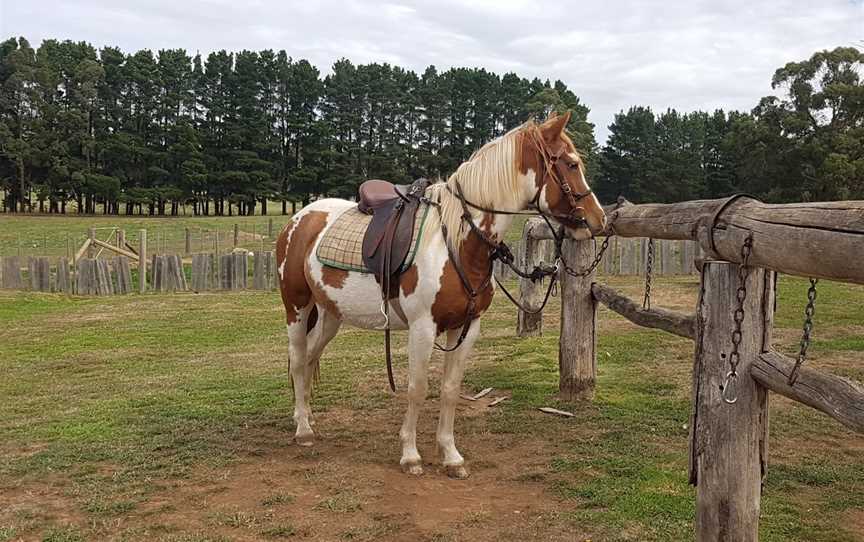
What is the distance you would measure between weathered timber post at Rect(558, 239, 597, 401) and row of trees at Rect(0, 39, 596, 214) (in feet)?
123

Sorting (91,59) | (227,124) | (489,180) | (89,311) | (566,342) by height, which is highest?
(91,59)

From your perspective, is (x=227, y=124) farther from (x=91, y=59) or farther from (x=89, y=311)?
(x=89, y=311)

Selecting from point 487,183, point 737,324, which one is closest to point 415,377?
point 487,183

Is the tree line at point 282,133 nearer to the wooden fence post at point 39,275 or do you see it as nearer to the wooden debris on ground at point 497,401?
the wooden fence post at point 39,275

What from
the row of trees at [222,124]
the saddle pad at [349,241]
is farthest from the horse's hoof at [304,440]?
the row of trees at [222,124]

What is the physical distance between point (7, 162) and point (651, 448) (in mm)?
51315

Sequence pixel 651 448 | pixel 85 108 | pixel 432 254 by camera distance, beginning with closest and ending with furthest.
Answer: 1. pixel 432 254
2. pixel 651 448
3. pixel 85 108

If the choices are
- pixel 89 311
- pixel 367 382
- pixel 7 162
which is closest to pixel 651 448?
pixel 367 382

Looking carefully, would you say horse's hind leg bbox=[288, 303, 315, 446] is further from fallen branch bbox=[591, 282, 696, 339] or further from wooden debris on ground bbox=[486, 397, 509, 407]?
fallen branch bbox=[591, 282, 696, 339]

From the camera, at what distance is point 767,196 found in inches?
1351

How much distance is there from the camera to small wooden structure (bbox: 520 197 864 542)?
2.07m

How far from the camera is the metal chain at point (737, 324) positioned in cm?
237

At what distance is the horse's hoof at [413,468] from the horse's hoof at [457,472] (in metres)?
0.18

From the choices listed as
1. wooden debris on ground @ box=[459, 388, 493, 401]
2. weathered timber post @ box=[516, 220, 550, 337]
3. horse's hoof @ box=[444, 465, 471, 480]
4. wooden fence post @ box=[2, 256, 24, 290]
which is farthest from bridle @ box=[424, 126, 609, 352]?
wooden fence post @ box=[2, 256, 24, 290]
